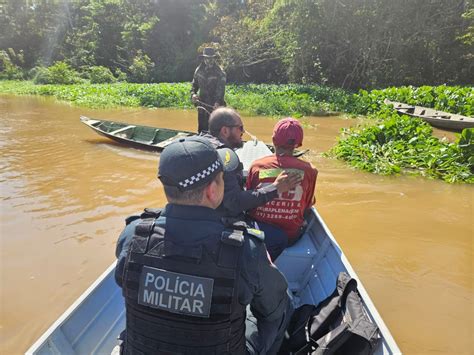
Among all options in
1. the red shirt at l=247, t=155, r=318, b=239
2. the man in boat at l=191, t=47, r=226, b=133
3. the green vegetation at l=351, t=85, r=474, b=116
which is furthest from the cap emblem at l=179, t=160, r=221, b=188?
the green vegetation at l=351, t=85, r=474, b=116

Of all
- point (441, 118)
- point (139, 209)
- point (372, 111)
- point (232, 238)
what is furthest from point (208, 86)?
point (372, 111)

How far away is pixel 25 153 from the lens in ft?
31.2

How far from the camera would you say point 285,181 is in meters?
2.90

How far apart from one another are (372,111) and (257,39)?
14.2 metres

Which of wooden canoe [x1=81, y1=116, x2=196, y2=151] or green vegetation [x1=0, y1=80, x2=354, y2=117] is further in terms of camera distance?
green vegetation [x1=0, y1=80, x2=354, y2=117]

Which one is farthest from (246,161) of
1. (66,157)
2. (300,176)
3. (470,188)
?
(66,157)

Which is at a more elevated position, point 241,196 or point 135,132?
point 241,196

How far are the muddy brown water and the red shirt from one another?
167 cm

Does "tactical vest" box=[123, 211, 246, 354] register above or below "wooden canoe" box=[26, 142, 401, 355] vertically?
above

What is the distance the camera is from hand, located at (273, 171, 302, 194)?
2.89 meters

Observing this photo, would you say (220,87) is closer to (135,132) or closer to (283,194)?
(135,132)

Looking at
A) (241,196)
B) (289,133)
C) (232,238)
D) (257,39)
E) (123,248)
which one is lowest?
(241,196)

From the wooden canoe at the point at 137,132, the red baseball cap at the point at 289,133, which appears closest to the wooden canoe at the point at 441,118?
the wooden canoe at the point at 137,132

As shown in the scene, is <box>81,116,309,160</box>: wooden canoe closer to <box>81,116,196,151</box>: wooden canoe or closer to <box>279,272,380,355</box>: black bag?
<box>81,116,196,151</box>: wooden canoe
